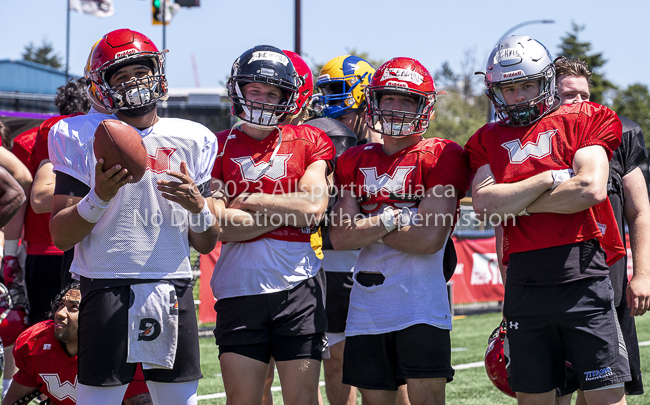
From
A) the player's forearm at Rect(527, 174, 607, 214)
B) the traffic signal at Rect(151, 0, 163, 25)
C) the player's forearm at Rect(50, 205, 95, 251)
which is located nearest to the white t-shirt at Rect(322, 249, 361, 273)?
the player's forearm at Rect(527, 174, 607, 214)

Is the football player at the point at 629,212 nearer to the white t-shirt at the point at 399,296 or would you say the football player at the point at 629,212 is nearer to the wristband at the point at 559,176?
the wristband at the point at 559,176

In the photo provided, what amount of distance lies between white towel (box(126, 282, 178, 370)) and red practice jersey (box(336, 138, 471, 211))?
1.25 m

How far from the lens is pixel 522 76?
10.9 feet

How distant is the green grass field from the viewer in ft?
18.1

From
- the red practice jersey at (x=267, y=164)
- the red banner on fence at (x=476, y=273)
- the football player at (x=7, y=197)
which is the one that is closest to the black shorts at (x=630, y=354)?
the red practice jersey at (x=267, y=164)

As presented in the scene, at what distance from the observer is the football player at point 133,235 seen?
2.74 meters

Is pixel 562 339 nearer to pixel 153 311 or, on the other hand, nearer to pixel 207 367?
pixel 153 311

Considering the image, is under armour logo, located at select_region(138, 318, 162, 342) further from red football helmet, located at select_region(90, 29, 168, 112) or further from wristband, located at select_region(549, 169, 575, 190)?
wristband, located at select_region(549, 169, 575, 190)

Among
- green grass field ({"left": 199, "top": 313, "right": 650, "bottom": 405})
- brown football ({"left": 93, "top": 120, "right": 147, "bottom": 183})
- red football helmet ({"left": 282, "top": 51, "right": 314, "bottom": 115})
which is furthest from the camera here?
green grass field ({"left": 199, "top": 313, "right": 650, "bottom": 405})

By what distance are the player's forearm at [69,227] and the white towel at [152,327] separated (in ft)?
1.00

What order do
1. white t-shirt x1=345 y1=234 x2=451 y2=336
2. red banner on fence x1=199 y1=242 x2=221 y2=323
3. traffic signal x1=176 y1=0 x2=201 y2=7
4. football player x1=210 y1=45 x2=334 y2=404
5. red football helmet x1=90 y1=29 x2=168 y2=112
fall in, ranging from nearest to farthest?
red football helmet x1=90 y1=29 x2=168 y2=112
football player x1=210 y1=45 x2=334 y2=404
white t-shirt x1=345 y1=234 x2=451 y2=336
red banner on fence x1=199 y1=242 x2=221 y2=323
traffic signal x1=176 y1=0 x2=201 y2=7

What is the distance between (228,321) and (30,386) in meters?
1.42

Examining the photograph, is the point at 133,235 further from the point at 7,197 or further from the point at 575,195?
the point at 575,195

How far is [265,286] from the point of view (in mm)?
3291
